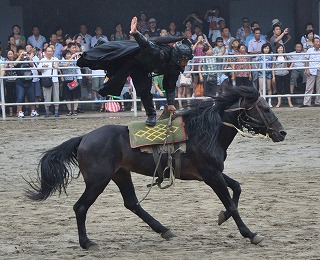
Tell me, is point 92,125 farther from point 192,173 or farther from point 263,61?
point 192,173

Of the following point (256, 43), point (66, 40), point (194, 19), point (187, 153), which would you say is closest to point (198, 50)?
point (256, 43)

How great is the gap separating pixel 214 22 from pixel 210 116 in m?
13.0

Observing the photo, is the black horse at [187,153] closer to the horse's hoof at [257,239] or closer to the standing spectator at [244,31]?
the horse's hoof at [257,239]

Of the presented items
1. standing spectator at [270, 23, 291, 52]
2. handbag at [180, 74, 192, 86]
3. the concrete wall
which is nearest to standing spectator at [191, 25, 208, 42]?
handbag at [180, 74, 192, 86]

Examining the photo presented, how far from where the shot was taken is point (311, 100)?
20031 millimetres

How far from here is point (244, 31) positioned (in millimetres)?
20750

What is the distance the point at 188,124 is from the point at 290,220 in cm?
154

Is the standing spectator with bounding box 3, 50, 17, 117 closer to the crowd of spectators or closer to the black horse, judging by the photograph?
the crowd of spectators

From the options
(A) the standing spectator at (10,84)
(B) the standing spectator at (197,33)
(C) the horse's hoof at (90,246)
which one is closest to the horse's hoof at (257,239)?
(C) the horse's hoof at (90,246)

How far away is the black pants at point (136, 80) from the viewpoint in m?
9.05

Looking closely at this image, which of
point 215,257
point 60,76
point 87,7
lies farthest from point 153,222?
point 87,7

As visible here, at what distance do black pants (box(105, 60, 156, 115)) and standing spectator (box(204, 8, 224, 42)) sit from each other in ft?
38.5

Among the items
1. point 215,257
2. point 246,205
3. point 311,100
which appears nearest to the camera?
point 215,257

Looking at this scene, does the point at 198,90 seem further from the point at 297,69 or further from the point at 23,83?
the point at 23,83
